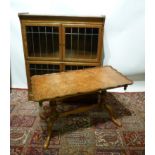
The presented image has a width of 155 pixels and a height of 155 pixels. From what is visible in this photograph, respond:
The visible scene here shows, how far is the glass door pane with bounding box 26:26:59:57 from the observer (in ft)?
9.21

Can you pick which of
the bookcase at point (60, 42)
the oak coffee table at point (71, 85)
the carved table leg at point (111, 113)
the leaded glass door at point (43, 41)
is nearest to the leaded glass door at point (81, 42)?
the bookcase at point (60, 42)

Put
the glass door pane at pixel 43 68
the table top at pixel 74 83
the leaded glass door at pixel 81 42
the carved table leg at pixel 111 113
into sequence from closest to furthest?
the table top at pixel 74 83 → the carved table leg at pixel 111 113 → the leaded glass door at pixel 81 42 → the glass door pane at pixel 43 68

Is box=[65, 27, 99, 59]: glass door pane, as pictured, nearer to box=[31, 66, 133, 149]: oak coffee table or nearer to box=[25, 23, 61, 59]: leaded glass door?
box=[25, 23, 61, 59]: leaded glass door

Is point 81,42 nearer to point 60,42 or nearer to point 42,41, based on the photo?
point 60,42

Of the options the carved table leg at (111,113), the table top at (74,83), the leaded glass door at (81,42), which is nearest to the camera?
the table top at (74,83)

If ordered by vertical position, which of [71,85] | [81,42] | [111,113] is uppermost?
[81,42]

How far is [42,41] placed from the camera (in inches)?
117

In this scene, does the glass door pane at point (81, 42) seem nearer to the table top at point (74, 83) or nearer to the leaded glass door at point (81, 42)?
the leaded glass door at point (81, 42)

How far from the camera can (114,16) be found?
3.05m

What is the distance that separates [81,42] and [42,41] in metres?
0.55

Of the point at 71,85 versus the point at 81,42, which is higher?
the point at 81,42

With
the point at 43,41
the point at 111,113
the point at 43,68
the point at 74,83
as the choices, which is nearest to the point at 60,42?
the point at 43,41

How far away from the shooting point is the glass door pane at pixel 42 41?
9.21 feet

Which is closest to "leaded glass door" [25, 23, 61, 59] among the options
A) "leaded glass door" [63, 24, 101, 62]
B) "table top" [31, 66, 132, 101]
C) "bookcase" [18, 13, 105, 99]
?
"bookcase" [18, 13, 105, 99]
